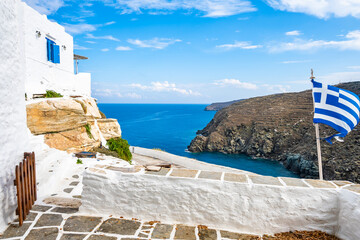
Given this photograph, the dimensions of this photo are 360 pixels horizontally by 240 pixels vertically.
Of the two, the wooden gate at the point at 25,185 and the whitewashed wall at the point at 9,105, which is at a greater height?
the whitewashed wall at the point at 9,105

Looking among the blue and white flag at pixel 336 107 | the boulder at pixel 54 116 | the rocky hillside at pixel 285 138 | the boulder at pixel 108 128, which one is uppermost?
the blue and white flag at pixel 336 107

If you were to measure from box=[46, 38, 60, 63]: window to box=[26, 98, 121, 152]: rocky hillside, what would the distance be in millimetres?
4192

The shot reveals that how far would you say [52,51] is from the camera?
1416 cm

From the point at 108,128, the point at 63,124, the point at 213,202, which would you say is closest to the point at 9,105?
the point at 213,202

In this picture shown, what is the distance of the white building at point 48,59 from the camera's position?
39.0 feet

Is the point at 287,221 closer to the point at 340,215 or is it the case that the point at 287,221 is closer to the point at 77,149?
the point at 340,215

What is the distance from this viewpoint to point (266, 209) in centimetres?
345

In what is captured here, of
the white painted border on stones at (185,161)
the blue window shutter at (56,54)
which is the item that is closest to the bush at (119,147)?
the white painted border on stones at (185,161)

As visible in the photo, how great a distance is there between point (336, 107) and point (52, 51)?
48.6ft

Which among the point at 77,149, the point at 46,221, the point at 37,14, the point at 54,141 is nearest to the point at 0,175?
the point at 46,221

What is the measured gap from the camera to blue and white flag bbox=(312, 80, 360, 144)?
4.35 metres

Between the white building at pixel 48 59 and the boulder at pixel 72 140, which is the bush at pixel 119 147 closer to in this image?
the boulder at pixel 72 140

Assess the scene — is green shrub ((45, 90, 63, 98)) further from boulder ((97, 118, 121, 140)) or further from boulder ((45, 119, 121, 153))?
boulder ((97, 118, 121, 140))

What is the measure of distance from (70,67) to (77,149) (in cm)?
843
